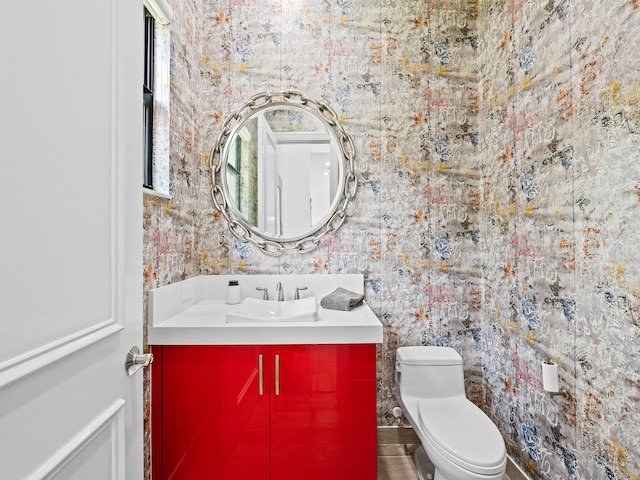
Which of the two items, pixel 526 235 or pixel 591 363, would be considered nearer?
pixel 591 363

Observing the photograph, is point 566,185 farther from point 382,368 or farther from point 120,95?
point 120,95

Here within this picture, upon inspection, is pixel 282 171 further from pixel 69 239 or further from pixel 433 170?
pixel 69 239

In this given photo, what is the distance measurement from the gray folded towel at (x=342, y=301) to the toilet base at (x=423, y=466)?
2.89 ft

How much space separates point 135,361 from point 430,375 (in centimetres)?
156

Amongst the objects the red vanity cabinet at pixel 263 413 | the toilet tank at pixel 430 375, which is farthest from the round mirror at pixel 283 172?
the toilet tank at pixel 430 375

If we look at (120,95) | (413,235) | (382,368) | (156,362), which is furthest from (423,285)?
(120,95)

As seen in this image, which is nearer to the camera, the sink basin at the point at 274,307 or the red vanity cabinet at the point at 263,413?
the red vanity cabinet at the point at 263,413

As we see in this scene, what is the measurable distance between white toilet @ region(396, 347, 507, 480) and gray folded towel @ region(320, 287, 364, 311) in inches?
15.9

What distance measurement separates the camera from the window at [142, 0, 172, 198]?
163 centimetres

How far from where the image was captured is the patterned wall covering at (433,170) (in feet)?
4.95

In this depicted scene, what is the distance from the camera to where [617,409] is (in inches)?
45.0

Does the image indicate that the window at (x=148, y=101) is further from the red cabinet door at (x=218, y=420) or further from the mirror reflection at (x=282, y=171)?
the red cabinet door at (x=218, y=420)

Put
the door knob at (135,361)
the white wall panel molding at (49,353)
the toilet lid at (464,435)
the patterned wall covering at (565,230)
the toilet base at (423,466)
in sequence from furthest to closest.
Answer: the toilet base at (423,466), the toilet lid at (464,435), the patterned wall covering at (565,230), the door knob at (135,361), the white wall panel molding at (49,353)

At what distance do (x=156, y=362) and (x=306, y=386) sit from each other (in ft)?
2.18
